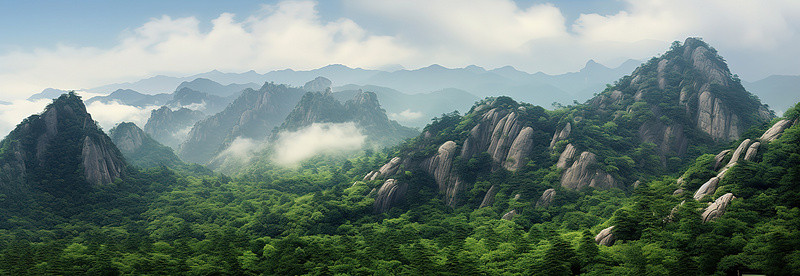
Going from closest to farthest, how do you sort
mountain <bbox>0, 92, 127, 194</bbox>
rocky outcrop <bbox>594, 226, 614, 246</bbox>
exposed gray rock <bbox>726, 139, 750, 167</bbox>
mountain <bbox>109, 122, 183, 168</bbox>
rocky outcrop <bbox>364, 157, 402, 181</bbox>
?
rocky outcrop <bbox>594, 226, 614, 246</bbox>
exposed gray rock <bbox>726, 139, 750, 167</bbox>
mountain <bbox>0, 92, 127, 194</bbox>
rocky outcrop <bbox>364, 157, 402, 181</bbox>
mountain <bbox>109, 122, 183, 168</bbox>

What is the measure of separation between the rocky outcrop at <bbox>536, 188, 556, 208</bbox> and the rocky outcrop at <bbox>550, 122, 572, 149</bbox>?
14.8 meters

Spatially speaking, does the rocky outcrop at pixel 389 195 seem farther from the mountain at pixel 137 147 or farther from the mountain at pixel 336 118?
the mountain at pixel 137 147

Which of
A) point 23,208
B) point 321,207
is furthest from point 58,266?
point 23,208

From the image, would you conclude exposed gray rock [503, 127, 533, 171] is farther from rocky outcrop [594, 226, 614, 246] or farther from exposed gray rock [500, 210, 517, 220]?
rocky outcrop [594, 226, 614, 246]

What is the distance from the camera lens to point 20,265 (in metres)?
47.8

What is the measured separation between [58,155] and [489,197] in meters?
87.7

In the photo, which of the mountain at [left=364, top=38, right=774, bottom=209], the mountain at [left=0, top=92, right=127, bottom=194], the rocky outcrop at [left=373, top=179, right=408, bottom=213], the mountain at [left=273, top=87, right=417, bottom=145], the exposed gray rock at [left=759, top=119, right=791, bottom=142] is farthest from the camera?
the mountain at [left=273, top=87, right=417, bottom=145]

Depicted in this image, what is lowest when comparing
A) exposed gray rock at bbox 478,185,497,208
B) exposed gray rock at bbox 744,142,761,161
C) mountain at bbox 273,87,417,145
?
exposed gray rock at bbox 478,185,497,208

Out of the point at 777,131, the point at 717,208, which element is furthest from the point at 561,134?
the point at 717,208

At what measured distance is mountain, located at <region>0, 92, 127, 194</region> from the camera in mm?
83812

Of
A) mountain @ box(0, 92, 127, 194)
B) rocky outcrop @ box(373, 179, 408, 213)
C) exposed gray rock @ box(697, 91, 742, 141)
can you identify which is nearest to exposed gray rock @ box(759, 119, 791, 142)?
exposed gray rock @ box(697, 91, 742, 141)

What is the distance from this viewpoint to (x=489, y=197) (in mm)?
73062

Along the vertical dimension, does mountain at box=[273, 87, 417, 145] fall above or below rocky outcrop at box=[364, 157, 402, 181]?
above

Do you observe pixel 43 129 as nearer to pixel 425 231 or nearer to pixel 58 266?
pixel 58 266
